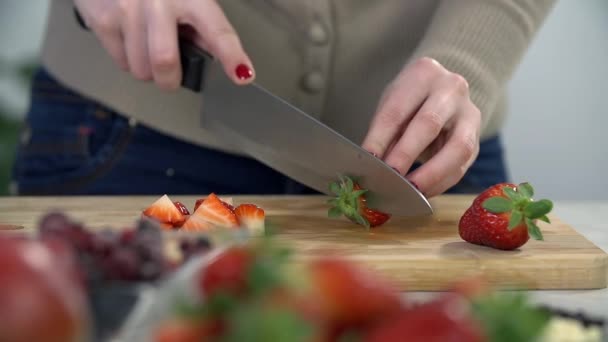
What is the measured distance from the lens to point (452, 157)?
126cm

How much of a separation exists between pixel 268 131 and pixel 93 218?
292 millimetres

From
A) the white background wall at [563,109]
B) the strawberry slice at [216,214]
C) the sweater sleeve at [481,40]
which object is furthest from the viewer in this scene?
the white background wall at [563,109]

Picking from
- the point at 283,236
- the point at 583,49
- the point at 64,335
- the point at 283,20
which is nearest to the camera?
the point at 64,335

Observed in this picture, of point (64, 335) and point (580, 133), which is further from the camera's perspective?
point (580, 133)

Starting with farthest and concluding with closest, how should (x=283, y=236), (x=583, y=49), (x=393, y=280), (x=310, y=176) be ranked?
(x=583, y=49), (x=310, y=176), (x=283, y=236), (x=393, y=280)

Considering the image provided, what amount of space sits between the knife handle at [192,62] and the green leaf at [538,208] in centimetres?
49

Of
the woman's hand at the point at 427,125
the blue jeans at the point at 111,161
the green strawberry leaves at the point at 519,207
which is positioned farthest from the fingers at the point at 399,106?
the blue jeans at the point at 111,161

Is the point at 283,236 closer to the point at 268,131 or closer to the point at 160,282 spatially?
the point at 268,131

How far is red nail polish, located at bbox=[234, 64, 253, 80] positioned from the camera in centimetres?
125

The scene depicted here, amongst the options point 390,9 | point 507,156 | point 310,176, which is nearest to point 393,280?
point 310,176

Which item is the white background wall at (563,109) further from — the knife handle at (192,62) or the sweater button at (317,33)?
the knife handle at (192,62)

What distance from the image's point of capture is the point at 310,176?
1.33m

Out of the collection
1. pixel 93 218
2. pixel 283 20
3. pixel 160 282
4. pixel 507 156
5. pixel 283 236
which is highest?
pixel 160 282

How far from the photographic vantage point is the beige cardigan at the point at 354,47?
56.4 inches
